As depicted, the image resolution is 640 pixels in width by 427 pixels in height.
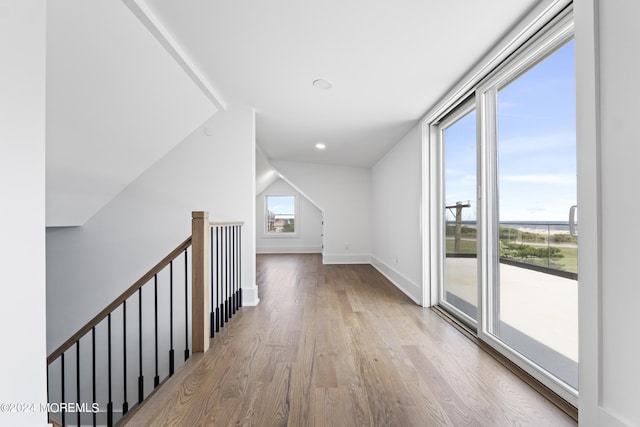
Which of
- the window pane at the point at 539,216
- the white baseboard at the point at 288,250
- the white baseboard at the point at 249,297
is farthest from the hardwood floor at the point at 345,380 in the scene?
the white baseboard at the point at 288,250

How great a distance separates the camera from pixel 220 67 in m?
2.51

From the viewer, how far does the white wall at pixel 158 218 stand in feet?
11.0

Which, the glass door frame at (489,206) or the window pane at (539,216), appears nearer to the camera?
the window pane at (539,216)

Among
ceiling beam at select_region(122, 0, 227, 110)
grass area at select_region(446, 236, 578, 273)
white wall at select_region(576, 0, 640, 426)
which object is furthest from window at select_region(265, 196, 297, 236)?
white wall at select_region(576, 0, 640, 426)

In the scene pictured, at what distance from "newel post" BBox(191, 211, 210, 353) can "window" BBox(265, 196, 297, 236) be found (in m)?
6.41

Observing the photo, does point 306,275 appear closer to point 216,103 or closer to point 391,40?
point 216,103

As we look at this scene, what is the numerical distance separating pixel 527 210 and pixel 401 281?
2430 mm

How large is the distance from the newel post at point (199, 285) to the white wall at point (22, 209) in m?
0.99

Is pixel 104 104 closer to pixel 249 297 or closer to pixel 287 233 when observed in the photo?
pixel 249 297

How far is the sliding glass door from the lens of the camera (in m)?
1.51

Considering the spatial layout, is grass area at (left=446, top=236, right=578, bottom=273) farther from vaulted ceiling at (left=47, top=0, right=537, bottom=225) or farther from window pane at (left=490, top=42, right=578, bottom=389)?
vaulted ceiling at (left=47, top=0, right=537, bottom=225)

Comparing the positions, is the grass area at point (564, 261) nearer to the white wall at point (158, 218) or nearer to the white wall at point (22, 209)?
the white wall at point (22, 209)

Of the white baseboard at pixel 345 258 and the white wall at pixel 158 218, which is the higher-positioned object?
the white wall at pixel 158 218

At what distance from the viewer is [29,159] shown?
1.15 m
